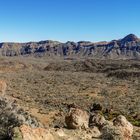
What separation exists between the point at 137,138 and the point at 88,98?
93.7 ft

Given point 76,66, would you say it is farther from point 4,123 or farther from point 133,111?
point 4,123

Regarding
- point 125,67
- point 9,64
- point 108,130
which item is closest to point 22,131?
point 108,130

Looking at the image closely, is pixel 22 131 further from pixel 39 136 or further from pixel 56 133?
pixel 56 133

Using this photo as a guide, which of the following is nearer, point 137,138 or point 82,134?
point 82,134

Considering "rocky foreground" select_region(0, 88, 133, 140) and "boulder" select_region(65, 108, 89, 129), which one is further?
"boulder" select_region(65, 108, 89, 129)

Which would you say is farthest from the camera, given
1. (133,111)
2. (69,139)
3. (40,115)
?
(133,111)

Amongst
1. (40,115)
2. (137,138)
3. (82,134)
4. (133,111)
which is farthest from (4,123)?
(133,111)

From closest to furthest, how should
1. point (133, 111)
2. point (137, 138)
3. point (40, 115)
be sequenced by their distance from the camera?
point (137, 138) < point (40, 115) < point (133, 111)

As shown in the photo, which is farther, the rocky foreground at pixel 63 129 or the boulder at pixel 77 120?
the boulder at pixel 77 120

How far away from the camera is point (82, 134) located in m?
17.0

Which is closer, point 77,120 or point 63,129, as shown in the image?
point 63,129

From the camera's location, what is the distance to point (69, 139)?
15281 mm

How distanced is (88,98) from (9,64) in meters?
72.6

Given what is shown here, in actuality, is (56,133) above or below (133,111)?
above
